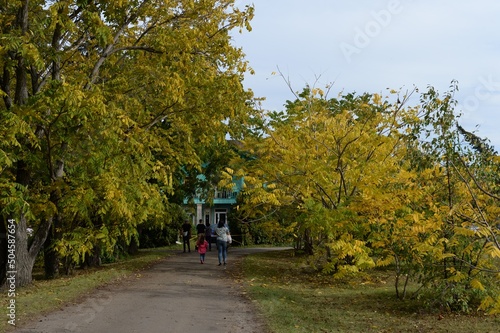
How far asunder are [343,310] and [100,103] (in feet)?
21.7

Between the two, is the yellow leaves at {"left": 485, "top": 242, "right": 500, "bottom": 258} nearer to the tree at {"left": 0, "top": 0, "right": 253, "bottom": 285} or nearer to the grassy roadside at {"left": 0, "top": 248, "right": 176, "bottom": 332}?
the grassy roadside at {"left": 0, "top": 248, "right": 176, "bottom": 332}

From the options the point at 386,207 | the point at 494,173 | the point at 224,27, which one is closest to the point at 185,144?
the point at 224,27

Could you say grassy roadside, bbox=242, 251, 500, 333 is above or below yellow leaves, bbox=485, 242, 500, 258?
below

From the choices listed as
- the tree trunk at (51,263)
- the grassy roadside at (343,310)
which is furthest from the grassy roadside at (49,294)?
the grassy roadside at (343,310)

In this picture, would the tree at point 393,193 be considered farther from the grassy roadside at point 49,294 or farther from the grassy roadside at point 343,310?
the grassy roadside at point 49,294

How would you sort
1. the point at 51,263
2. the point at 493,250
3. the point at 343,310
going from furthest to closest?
the point at 51,263
the point at 343,310
the point at 493,250

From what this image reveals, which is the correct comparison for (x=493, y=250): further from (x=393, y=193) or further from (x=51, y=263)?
(x=51, y=263)

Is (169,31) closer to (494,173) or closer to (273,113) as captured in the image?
(273,113)

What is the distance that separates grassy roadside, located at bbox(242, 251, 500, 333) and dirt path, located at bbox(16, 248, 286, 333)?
524mm

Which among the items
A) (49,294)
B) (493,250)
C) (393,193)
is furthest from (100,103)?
(493,250)

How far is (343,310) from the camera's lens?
37.6 ft

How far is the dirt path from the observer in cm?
908

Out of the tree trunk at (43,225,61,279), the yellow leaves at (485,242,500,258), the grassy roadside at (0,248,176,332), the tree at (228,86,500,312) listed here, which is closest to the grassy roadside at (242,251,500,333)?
the tree at (228,86,500,312)

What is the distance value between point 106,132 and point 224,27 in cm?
508
